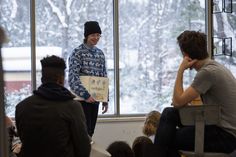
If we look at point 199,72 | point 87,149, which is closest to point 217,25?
point 199,72

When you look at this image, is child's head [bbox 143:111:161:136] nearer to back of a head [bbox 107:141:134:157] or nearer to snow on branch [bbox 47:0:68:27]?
back of a head [bbox 107:141:134:157]

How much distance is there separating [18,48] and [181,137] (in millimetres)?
2666

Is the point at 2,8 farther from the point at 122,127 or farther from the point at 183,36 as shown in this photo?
the point at 183,36

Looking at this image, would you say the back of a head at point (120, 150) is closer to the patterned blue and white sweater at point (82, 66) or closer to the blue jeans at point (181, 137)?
the blue jeans at point (181, 137)

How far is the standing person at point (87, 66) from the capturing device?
3.64 metres

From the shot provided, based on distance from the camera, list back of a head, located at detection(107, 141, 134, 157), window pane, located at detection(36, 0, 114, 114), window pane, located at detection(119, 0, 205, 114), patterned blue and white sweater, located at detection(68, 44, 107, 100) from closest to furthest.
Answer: back of a head, located at detection(107, 141, 134, 157) < patterned blue and white sweater, located at detection(68, 44, 107, 100) < window pane, located at detection(36, 0, 114, 114) < window pane, located at detection(119, 0, 205, 114)

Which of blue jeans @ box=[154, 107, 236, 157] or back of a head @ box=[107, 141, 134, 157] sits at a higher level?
blue jeans @ box=[154, 107, 236, 157]

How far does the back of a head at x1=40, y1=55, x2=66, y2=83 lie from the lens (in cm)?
220

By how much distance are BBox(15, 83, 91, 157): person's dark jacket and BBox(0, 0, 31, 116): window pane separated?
236cm

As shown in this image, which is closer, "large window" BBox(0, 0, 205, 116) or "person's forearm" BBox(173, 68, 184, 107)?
"person's forearm" BBox(173, 68, 184, 107)

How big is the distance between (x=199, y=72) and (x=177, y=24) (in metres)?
2.71

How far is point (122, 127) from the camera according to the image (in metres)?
4.73

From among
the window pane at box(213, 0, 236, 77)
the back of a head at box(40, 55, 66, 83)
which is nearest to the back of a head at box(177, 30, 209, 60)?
the back of a head at box(40, 55, 66, 83)

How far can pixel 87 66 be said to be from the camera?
145 inches
